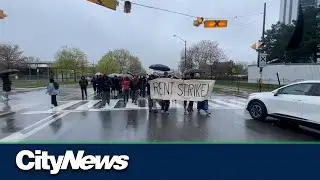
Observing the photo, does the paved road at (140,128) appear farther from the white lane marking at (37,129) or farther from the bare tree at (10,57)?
the bare tree at (10,57)

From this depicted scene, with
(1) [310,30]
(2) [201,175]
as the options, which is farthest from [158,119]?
(1) [310,30]

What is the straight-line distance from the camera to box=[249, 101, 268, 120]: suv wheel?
973cm

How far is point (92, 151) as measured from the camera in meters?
2.60

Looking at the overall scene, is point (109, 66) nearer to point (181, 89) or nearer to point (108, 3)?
point (181, 89)

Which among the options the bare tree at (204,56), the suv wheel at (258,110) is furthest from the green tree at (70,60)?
the suv wheel at (258,110)

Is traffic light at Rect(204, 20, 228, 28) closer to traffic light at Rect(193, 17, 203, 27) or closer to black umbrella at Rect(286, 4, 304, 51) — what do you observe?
traffic light at Rect(193, 17, 203, 27)

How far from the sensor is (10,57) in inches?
2328

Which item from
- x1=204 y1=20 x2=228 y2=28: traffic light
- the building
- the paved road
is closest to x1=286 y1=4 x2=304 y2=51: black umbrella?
the building

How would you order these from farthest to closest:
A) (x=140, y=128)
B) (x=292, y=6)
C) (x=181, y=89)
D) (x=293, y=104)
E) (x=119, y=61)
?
(x=119, y=61) → (x=292, y=6) → (x=181, y=89) → (x=140, y=128) → (x=293, y=104)

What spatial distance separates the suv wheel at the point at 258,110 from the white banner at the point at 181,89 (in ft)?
7.00

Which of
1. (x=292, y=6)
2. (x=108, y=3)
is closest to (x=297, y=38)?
(x=292, y=6)

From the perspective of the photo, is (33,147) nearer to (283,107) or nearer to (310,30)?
(283,107)

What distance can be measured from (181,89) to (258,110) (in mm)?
3471

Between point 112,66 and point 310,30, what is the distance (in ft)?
183
